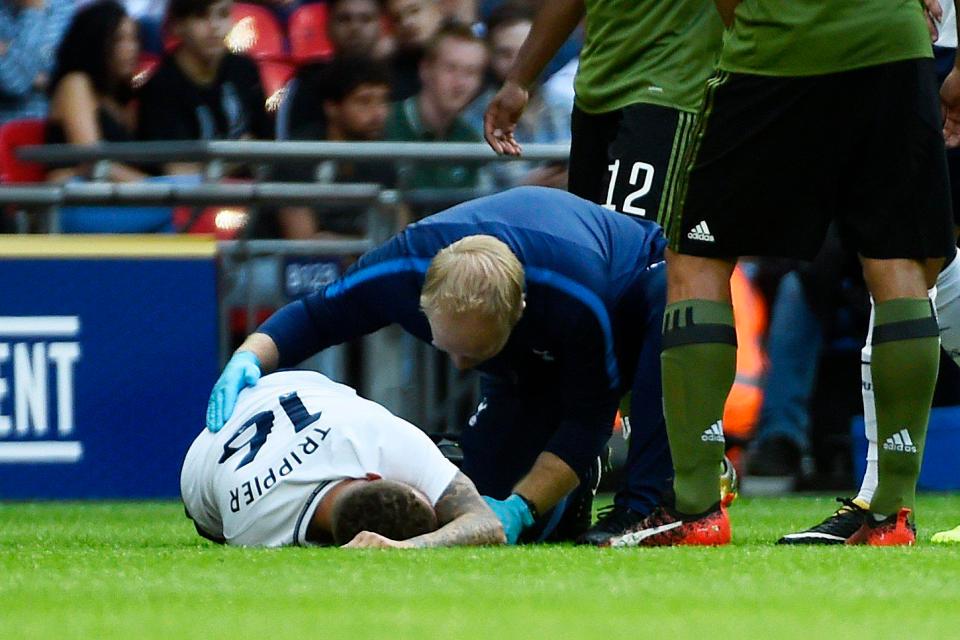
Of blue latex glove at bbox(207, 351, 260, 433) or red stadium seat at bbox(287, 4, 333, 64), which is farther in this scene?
red stadium seat at bbox(287, 4, 333, 64)

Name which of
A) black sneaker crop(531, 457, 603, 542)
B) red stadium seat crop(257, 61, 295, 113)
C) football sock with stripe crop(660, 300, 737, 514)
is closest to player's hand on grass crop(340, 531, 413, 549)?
football sock with stripe crop(660, 300, 737, 514)

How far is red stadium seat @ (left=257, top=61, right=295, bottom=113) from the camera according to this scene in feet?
29.1

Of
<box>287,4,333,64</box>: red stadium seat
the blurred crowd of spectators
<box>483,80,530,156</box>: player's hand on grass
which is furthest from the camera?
<box>287,4,333,64</box>: red stadium seat

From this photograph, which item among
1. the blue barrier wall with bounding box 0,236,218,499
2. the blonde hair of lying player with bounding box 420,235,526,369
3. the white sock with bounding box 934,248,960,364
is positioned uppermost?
the blonde hair of lying player with bounding box 420,235,526,369

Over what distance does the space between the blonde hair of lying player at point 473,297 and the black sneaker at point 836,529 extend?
0.83m

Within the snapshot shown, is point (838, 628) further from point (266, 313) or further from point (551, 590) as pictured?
point (266, 313)

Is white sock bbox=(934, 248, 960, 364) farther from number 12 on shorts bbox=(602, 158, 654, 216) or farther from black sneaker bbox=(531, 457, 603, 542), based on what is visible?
black sneaker bbox=(531, 457, 603, 542)

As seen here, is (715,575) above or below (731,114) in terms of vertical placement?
below

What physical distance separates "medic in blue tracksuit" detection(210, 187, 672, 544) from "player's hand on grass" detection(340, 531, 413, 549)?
0.54 meters

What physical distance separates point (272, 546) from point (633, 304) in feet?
3.35

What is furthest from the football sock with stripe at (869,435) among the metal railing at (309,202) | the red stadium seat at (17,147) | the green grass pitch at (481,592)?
the red stadium seat at (17,147)

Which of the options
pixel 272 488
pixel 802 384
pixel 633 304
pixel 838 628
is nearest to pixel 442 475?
pixel 272 488

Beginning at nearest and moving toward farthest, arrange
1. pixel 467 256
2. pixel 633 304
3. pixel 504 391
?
pixel 467 256, pixel 633 304, pixel 504 391

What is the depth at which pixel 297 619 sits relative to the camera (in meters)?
3.16
